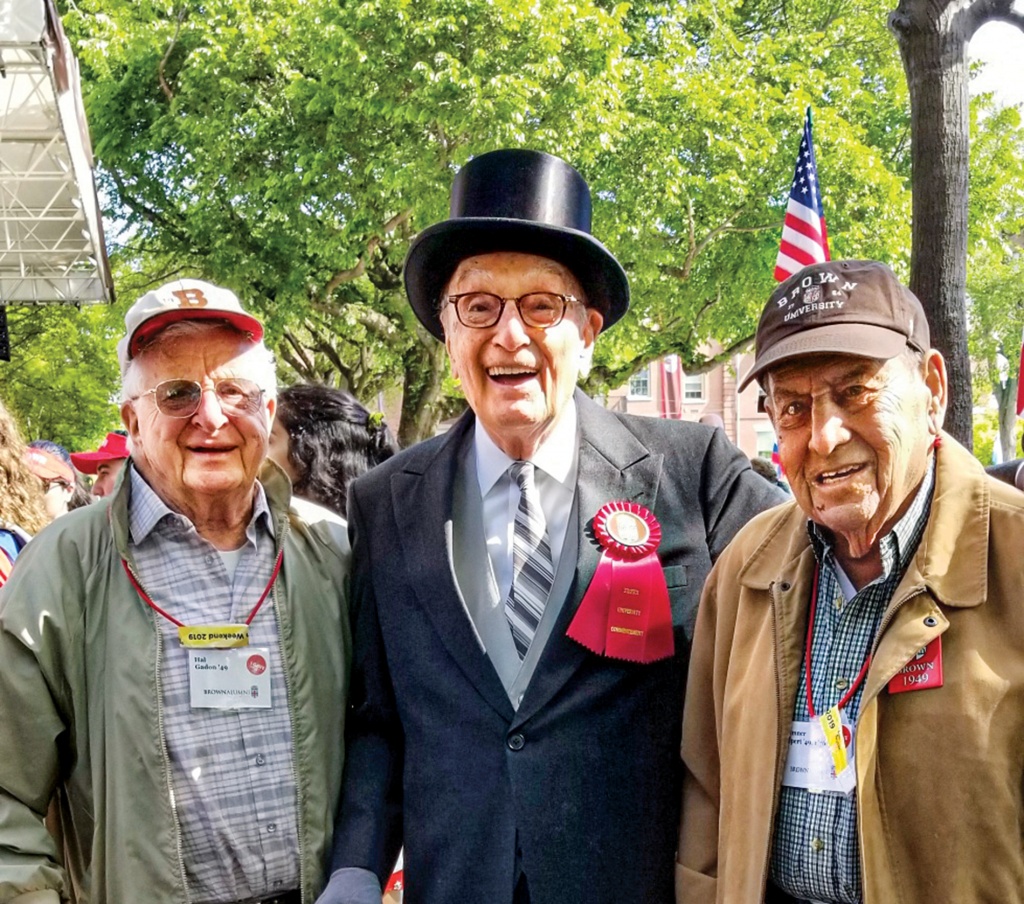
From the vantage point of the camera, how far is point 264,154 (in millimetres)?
13031

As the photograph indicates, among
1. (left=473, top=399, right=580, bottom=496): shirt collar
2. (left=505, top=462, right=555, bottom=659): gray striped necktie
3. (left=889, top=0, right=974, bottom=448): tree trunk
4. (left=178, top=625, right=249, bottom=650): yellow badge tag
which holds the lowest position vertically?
(left=178, top=625, right=249, bottom=650): yellow badge tag

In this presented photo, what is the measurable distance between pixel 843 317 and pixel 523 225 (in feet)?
2.56

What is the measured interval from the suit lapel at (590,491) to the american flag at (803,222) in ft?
17.8

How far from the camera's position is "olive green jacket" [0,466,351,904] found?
2.17 m

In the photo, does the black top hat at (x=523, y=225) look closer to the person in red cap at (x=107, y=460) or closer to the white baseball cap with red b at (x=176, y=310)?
the white baseball cap with red b at (x=176, y=310)

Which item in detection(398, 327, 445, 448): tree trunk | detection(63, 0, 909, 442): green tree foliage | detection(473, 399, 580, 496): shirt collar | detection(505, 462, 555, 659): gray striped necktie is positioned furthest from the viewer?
detection(398, 327, 445, 448): tree trunk

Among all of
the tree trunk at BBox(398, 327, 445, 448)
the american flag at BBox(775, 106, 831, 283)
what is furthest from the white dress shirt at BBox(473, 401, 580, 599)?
the tree trunk at BBox(398, 327, 445, 448)

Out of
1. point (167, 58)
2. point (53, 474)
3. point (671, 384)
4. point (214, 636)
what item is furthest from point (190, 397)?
point (671, 384)

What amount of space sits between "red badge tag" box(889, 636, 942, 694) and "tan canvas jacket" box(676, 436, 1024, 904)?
13 millimetres

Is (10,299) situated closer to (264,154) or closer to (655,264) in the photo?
(264,154)

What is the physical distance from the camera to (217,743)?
2291 millimetres

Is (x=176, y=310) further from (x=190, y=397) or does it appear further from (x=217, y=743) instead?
(x=217, y=743)

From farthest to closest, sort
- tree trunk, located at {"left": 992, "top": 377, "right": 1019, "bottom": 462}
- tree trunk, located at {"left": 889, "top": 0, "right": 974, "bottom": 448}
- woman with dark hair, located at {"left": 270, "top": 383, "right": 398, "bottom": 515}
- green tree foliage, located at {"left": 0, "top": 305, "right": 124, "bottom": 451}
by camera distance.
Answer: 1. tree trunk, located at {"left": 992, "top": 377, "right": 1019, "bottom": 462}
2. green tree foliage, located at {"left": 0, "top": 305, "right": 124, "bottom": 451}
3. tree trunk, located at {"left": 889, "top": 0, "right": 974, "bottom": 448}
4. woman with dark hair, located at {"left": 270, "top": 383, "right": 398, "bottom": 515}

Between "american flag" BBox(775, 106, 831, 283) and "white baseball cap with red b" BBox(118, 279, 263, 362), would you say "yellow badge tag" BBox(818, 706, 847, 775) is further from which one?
"american flag" BBox(775, 106, 831, 283)
